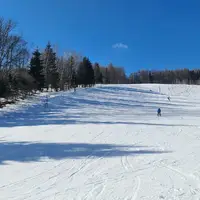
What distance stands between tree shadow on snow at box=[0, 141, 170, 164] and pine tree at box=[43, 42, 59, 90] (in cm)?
4258

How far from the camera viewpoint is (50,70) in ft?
181

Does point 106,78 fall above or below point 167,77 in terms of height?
below

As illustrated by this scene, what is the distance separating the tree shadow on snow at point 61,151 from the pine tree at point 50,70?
4258 cm

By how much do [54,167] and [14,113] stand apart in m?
20.2

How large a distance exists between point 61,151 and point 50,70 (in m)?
46.7

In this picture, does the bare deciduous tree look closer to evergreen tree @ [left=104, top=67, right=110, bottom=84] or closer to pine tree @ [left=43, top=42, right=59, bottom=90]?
pine tree @ [left=43, top=42, right=59, bottom=90]

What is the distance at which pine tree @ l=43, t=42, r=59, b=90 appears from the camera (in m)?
54.1

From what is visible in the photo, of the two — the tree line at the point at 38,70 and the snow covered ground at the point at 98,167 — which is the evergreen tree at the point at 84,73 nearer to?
the tree line at the point at 38,70

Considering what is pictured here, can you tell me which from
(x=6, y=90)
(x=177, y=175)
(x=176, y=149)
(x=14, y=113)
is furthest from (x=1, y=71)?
(x=177, y=175)

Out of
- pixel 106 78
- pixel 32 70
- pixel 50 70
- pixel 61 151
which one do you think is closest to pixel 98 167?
pixel 61 151

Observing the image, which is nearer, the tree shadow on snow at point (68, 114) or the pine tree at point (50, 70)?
the tree shadow on snow at point (68, 114)

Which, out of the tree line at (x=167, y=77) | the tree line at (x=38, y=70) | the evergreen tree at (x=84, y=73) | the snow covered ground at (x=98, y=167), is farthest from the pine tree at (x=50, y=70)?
the tree line at (x=167, y=77)

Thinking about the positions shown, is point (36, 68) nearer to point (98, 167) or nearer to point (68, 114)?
point (68, 114)

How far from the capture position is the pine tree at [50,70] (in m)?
54.1
